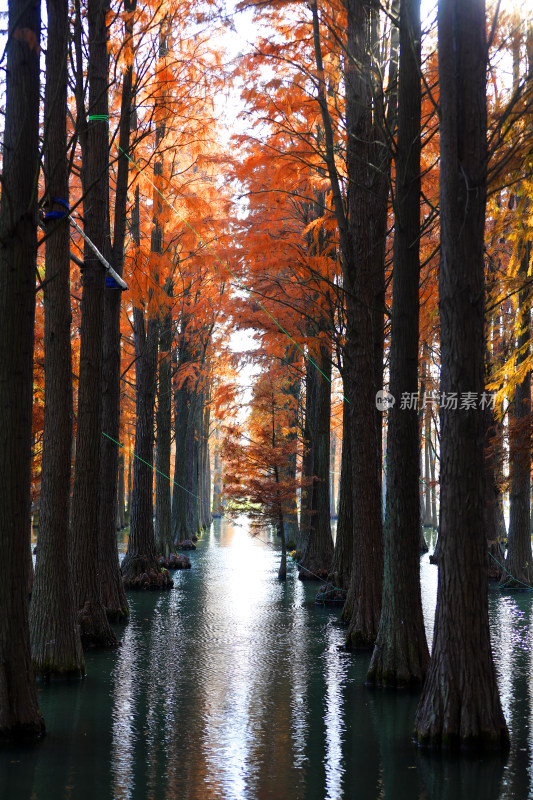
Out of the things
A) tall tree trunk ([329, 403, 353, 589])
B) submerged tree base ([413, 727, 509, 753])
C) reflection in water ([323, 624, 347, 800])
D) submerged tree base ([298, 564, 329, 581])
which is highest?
tall tree trunk ([329, 403, 353, 589])

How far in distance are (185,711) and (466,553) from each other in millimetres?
3102

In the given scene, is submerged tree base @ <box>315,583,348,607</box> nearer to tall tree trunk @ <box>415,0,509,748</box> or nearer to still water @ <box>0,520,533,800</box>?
still water @ <box>0,520,533,800</box>

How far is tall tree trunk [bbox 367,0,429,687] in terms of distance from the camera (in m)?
8.17

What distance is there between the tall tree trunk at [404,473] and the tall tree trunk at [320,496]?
10.0m

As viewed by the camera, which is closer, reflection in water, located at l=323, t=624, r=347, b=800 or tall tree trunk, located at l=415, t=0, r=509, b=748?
reflection in water, located at l=323, t=624, r=347, b=800

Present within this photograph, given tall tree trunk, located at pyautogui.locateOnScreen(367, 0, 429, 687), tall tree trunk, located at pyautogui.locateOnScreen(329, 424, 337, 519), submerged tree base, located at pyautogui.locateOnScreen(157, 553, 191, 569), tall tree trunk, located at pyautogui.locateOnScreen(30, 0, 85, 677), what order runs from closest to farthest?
1. tall tree trunk, located at pyautogui.locateOnScreen(367, 0, 429, 687)
2. tall tree trunk, located at pyautogui.locateOnScreen(30, 0, 85, 677)
3. submerged tree base, located at pyautogui.locateOnScreen(157, 553, 191, 569)
4. tall tree trunk, located at pyautogui.locateOnScreen(329, 424, 337, 519)

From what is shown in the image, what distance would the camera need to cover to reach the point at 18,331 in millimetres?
6133

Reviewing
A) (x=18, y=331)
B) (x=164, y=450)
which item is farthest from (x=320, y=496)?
(x=18, y=331)

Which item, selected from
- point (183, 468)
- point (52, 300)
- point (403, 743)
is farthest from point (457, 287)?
point (183, 468)

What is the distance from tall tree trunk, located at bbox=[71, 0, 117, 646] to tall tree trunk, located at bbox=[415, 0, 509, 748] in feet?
17.4

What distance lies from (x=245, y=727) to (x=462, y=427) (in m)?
3.11

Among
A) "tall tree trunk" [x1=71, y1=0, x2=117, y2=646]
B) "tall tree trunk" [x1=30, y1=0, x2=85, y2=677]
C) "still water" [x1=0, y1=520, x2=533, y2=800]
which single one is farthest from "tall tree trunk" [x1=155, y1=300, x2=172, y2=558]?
"tall tree trunk" [x1=30, y1=0, x2=85, y2=677]

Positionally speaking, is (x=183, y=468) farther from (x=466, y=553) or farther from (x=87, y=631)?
(x=466, y=553)

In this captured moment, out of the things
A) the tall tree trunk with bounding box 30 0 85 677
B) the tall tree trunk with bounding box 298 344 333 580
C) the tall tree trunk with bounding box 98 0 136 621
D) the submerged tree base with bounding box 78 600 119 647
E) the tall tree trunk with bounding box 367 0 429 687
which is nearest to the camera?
the tall tree trunk with bounding box 367 0 429 687
